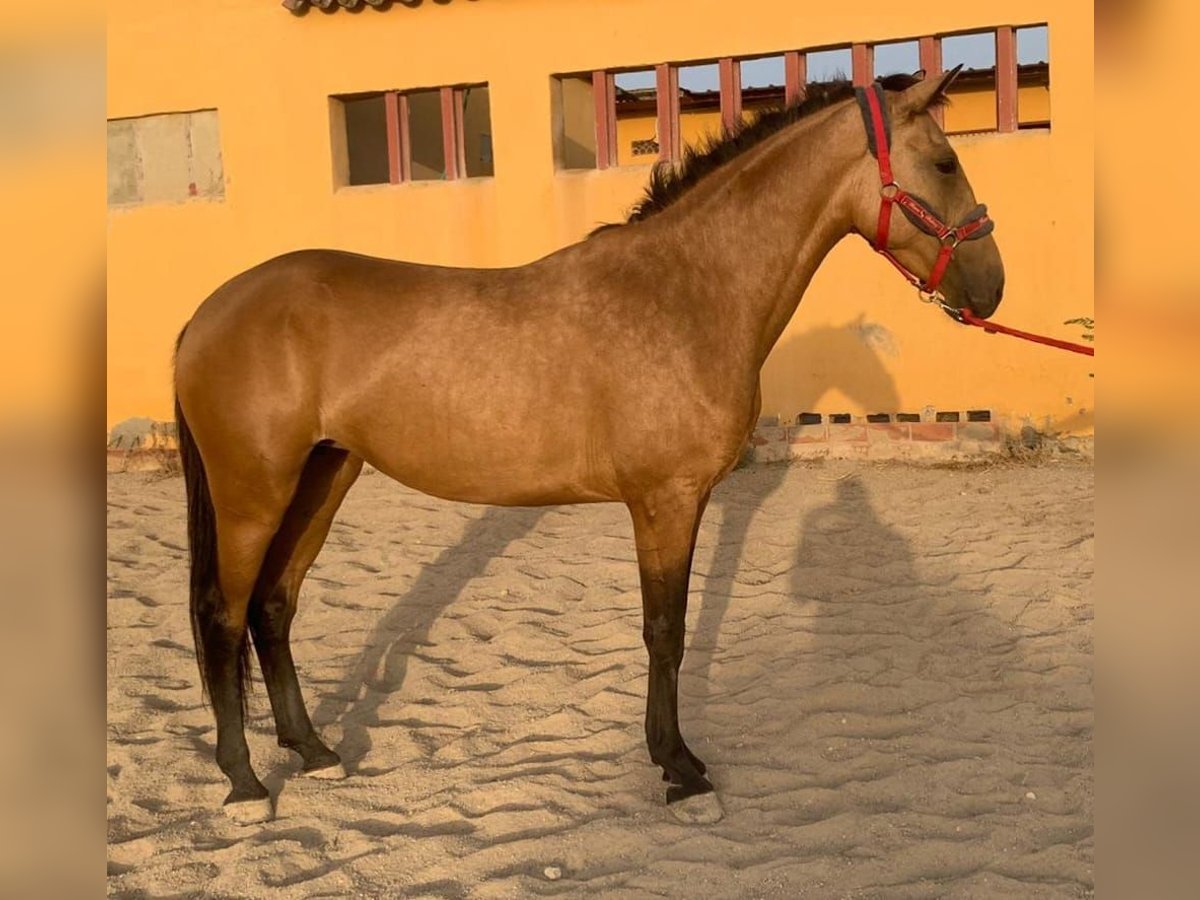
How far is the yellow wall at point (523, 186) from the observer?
784cm

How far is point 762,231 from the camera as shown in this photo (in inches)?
132

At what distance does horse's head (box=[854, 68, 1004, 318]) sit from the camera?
313 cm

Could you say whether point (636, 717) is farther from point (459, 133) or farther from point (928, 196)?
point (459, 133)

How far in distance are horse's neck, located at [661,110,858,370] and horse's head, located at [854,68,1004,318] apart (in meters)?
0.15

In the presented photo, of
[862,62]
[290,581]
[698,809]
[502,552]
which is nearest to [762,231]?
[698,809]

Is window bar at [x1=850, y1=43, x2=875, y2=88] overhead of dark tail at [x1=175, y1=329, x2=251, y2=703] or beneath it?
overhead

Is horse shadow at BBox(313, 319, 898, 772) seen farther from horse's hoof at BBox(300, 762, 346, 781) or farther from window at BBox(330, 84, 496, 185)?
window at BBox(330, 84, 496, 185)

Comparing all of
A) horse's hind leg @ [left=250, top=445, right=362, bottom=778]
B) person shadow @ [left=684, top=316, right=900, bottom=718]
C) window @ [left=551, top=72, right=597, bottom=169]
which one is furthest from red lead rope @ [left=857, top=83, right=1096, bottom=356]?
window @ [left=551, top=72, right=597, bottom=169]

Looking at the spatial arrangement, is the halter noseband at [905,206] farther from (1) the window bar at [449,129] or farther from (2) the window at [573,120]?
(1) the window bar at [449,129]

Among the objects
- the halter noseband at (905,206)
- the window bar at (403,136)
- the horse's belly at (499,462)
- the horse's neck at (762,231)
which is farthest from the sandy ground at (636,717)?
the window bar at (403,136)

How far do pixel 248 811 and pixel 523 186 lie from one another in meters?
6.38
